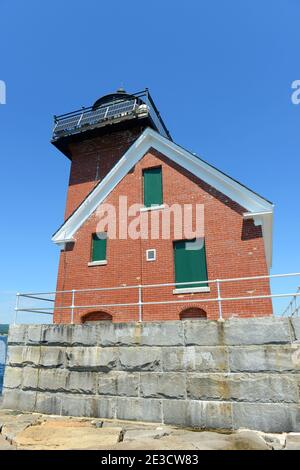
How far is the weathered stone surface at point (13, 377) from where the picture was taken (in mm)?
9758

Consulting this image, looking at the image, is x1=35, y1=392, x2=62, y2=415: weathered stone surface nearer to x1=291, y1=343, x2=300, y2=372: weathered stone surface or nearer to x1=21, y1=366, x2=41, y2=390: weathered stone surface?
x1=21, y1=366, x2=41, y2=390: weathered stone surface

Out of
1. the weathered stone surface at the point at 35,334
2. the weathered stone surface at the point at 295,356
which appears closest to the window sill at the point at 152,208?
A: the weathered stone surface at the point at 35,334

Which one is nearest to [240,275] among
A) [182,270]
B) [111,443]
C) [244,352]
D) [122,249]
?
[182,270]

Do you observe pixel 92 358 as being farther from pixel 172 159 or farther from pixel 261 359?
pixel 172 159

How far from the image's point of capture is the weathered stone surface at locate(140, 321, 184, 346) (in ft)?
27.0

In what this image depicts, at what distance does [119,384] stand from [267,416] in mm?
3669

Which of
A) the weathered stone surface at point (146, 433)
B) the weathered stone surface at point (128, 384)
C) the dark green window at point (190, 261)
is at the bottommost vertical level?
the weathered stone surface at point (146, 433)

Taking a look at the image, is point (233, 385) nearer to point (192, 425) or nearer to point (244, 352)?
point (244, 352)

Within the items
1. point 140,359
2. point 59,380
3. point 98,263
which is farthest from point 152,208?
point 59,380

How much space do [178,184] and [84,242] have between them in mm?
4595

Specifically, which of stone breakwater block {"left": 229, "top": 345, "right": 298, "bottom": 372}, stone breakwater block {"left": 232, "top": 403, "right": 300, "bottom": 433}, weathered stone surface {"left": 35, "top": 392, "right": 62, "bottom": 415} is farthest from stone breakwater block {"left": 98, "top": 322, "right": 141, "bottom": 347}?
stone breakwater block {"left": 232, "top": 403, "right": 300, "bottom": 433}

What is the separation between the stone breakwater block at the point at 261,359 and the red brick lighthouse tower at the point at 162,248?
278 centimetres

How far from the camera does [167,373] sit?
8.06 meters

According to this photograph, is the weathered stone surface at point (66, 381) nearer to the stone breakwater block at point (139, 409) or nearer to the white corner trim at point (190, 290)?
the stone breakwater block at point (139, 409)
